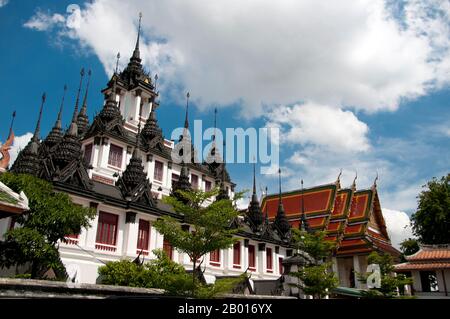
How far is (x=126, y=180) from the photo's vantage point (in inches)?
967

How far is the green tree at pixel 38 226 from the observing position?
13.5m

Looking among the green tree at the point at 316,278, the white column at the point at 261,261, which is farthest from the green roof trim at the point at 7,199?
the white column at the point at 261,261

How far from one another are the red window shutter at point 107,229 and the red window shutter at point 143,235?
1767 mm

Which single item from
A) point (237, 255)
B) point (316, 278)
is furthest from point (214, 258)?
point (316, 278)

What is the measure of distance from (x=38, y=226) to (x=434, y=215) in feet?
130

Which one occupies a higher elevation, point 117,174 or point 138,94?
point 138,94

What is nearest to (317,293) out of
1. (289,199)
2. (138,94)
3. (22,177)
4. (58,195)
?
(58,195)

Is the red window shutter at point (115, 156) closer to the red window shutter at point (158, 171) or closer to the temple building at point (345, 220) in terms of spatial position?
the red window shutter at point (158, 171)

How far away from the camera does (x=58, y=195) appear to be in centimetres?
1608

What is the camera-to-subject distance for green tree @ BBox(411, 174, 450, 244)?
4103 cm

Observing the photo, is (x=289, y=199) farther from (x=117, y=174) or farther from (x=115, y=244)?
(x=115, y=244)

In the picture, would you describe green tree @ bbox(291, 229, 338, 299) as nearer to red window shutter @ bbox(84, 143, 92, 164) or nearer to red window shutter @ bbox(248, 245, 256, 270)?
red window shutter @ bbox(248, 245, 256, 270)
